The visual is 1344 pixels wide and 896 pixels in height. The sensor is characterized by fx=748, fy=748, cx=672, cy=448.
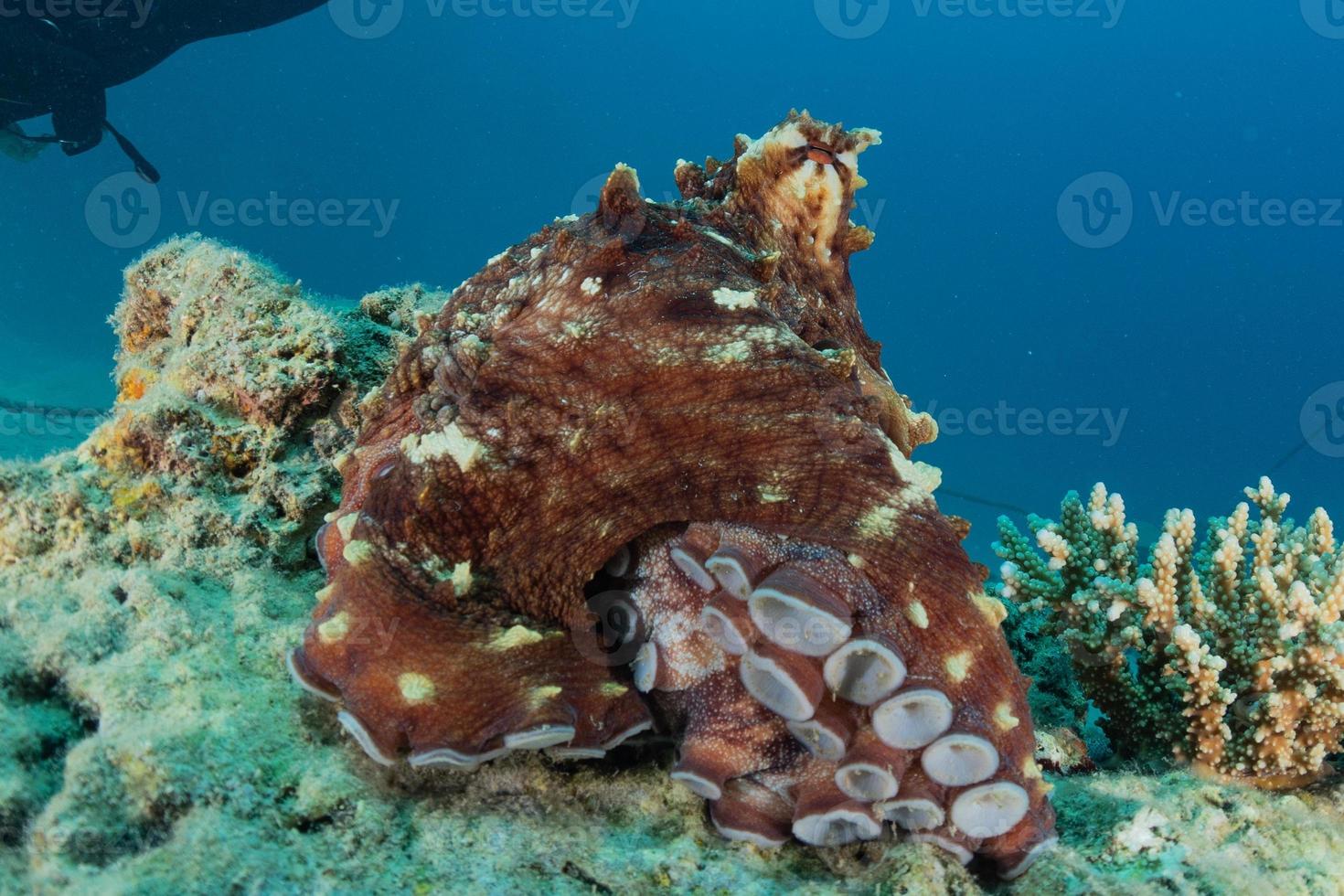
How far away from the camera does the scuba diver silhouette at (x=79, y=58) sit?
11734mm

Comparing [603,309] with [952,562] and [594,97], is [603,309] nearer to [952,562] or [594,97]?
[952,562]

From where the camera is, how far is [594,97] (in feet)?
558

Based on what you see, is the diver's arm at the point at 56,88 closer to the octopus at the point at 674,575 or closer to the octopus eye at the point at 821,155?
the octopus at the point at 674,575

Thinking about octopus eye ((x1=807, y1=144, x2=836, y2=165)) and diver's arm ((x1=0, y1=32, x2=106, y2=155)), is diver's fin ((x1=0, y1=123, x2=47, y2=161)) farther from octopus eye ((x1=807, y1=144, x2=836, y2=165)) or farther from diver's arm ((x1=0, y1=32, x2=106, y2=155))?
octopus eye ((x1=807, y1=144, x2=836, y2=165))

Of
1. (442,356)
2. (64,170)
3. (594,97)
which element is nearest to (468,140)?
(594,97)

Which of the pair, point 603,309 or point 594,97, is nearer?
point 603,309

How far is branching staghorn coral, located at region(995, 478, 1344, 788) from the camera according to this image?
3.67 m

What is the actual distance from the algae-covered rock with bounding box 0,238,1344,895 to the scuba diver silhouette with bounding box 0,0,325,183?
10028 mm

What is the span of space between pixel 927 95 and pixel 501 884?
7080 inches

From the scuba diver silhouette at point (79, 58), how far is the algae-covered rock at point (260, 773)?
1003 cm

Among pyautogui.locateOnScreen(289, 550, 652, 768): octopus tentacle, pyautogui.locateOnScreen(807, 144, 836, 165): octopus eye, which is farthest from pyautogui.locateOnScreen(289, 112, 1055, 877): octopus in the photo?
pyautogui.locateOnScreen(807, 144, 836, 165): octopus eye

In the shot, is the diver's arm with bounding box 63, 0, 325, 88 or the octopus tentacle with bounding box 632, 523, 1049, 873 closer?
the octopus tentacle with bounding box 632, 523, 1049, 873

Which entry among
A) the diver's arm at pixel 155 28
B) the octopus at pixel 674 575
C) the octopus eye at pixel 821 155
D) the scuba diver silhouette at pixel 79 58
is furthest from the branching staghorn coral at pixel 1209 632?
the diver's arm at pixel 155 28

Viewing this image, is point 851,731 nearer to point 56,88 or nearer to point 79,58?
point 79,58
